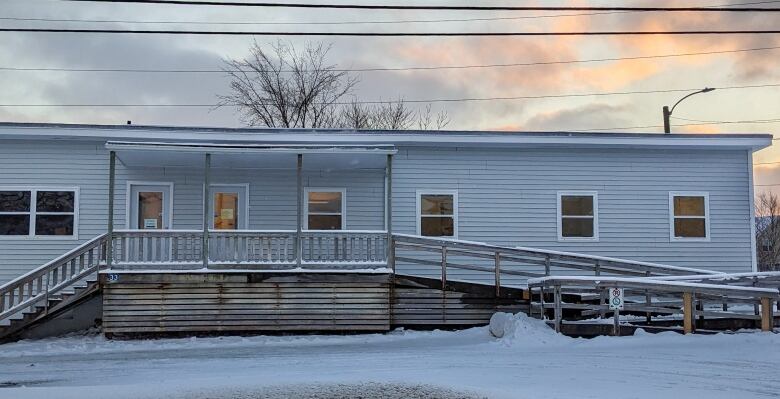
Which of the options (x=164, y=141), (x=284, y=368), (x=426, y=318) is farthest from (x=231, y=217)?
(x=284, y=368)

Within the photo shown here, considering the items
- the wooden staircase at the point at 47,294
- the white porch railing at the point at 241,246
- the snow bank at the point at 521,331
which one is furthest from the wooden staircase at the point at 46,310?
the snow bank at the point at 521,331

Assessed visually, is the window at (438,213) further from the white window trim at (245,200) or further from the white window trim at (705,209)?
the white window trim at (705,209)

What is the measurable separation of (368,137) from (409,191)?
1532 mm

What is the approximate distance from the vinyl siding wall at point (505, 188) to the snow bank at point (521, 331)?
12.3 feet

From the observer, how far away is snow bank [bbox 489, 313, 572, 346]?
1146cm

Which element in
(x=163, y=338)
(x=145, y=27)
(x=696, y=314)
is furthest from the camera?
(x=145, y=27)

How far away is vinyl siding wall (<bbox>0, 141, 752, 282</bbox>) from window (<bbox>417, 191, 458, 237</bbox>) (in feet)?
0.49

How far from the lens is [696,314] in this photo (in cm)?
1158

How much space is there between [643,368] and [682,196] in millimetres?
8292

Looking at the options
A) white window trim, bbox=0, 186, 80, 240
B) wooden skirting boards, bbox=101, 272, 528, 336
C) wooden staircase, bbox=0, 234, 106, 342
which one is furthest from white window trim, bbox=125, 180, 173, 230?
wooden skirting boards, bbox=101, 272, 528, 336

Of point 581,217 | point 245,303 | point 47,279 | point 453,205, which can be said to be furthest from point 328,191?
point 47,279

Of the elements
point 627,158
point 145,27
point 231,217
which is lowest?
point 231,217

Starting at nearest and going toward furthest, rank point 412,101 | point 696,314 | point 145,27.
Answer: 1. point 696,314
2. point 145,27
3. point 412,101

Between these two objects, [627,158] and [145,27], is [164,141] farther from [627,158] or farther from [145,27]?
[627,158]
